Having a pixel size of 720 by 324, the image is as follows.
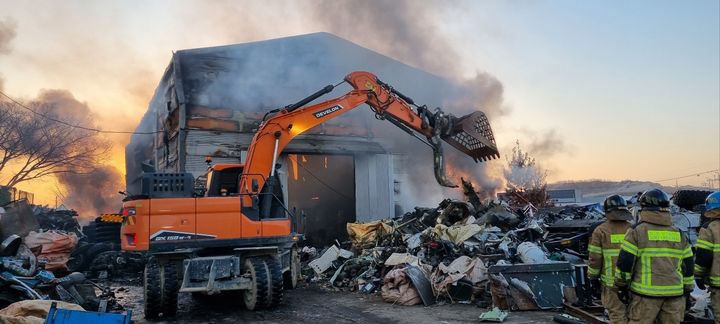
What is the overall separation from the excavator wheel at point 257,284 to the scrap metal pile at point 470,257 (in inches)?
84.3

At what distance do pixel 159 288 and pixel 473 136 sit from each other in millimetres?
7016

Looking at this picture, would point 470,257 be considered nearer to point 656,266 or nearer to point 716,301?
point 716,301

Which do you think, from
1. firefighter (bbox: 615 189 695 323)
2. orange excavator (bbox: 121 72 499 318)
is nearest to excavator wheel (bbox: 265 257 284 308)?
orange excavator (bbox: 121 72 499 318)

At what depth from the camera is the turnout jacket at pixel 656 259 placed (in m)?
4.07

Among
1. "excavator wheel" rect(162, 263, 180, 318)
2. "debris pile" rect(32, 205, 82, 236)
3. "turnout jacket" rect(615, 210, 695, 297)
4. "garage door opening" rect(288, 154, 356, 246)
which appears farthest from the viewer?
"garage door opening" rect(288, 154, 356, 246)

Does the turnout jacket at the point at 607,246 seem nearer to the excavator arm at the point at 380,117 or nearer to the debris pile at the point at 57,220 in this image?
the excavator arm at the point at 380,117

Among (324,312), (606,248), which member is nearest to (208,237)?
(324,312)

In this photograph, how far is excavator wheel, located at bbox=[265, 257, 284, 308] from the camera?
7254 millimetres

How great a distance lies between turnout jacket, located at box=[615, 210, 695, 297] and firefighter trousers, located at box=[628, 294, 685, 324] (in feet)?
0.21

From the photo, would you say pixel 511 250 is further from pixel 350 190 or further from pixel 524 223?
pixel 350 190

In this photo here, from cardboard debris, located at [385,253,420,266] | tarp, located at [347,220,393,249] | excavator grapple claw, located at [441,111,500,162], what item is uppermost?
excavator grapple claw, located at [441,111,500,162]

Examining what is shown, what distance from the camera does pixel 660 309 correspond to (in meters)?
4.16

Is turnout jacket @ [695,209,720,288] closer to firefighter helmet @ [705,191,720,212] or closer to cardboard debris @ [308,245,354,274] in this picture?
firefighter helmet @ [705,191,720,212]

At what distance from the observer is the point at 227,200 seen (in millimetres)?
7449
